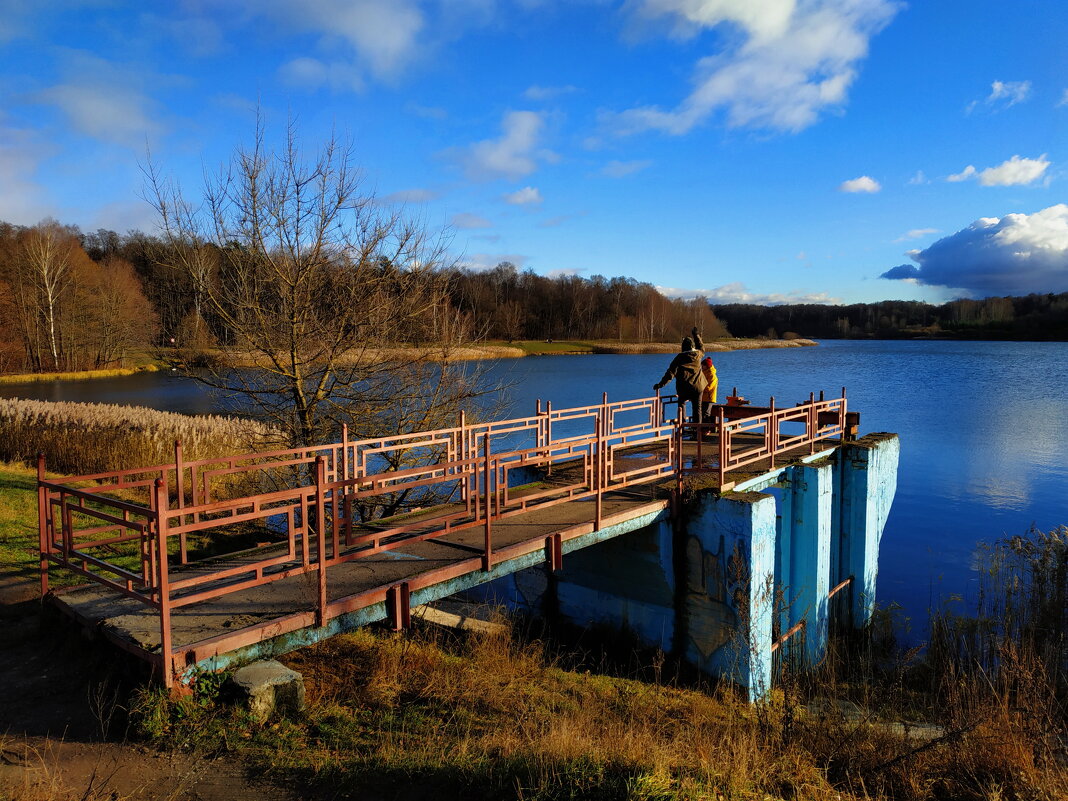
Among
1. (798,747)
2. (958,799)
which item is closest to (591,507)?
(798,747)

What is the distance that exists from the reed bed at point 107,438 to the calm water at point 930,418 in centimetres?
Answer: 189

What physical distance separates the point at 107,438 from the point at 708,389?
15.0 meters

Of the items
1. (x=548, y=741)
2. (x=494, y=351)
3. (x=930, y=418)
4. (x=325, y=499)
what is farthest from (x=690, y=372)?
(x=494, y=351)

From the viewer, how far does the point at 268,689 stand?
5508mm

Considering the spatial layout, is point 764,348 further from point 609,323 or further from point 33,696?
point 33,696

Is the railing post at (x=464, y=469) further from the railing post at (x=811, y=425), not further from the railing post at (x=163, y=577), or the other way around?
the railing post at (x=811, y=425)

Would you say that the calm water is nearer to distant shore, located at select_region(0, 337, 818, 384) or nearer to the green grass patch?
distant shore, located at select_region(0, 337, 818, 384)

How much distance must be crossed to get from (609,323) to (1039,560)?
92.0 m

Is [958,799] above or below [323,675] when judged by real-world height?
below

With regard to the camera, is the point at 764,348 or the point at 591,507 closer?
the point at 591,507

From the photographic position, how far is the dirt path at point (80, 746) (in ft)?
14.3

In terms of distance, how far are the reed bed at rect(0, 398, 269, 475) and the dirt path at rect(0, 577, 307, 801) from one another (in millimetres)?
11019

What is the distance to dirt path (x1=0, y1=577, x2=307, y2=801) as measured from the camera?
14.3 feet

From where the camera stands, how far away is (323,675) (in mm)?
6922
